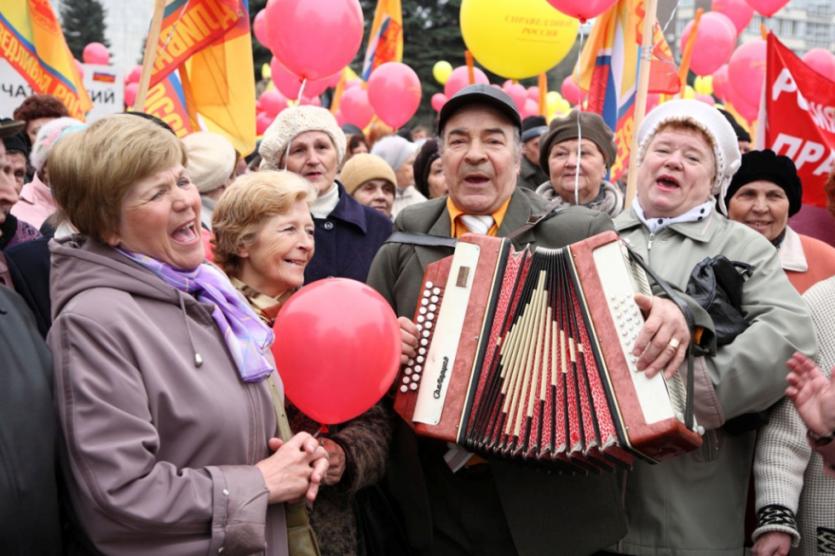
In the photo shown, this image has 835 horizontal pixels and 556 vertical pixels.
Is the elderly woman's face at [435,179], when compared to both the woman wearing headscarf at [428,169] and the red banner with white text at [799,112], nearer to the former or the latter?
the woman wearing headscarf at [428,169]

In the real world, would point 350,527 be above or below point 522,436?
below

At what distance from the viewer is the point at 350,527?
3.45 metres

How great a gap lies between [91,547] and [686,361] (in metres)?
1.89

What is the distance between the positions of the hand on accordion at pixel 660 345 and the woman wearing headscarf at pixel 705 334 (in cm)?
2

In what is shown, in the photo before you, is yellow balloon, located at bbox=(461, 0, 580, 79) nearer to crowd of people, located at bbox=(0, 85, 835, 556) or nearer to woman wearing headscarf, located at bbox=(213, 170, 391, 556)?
crowd of people, located at bbox=(0, 85, 835, 556)

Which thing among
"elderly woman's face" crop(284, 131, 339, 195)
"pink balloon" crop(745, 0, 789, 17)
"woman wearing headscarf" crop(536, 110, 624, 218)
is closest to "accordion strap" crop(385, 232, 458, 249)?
"elderly woman's face" crop(284, 131, 339, 195)

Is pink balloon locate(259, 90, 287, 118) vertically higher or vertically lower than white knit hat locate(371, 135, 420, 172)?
lower

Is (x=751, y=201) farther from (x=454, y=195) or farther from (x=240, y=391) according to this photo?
(x=240, y=391)

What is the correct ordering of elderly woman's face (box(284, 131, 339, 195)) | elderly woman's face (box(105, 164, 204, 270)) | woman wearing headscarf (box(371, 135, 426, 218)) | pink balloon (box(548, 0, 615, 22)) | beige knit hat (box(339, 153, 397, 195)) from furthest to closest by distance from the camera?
woman wearing headscarf (box(371, 135, 426, 218)) → beige knit hat (box(339, 153, 397, 195)) → pink balloon (box(548, 0, 615, 22)) → elderly woman's face (box(284, 131, 339, 195)) → elderly woman's face (box(105, 164, 204, 270))

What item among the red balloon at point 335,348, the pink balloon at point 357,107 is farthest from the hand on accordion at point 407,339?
the pink balloon at point 357,107

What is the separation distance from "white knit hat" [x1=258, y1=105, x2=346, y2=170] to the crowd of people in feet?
4.33

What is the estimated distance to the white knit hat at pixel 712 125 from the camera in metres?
3.72

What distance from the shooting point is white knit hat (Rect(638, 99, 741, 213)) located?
3719 mm

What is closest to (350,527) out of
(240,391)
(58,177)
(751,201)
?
(240,391)
